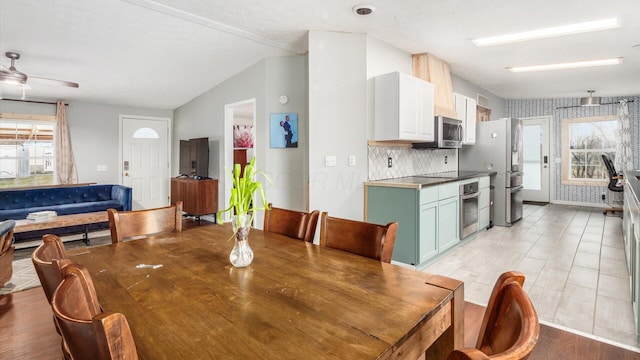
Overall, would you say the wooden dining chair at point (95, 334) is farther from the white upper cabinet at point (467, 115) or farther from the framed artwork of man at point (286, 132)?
the white upper cabinet at point (467, 115)

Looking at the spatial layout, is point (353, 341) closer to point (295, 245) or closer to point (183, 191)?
point (295, 245)

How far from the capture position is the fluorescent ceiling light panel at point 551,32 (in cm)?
338

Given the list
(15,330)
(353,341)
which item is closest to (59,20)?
(15,330)

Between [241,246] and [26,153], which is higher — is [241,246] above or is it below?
below

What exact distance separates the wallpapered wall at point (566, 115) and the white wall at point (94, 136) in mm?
8726

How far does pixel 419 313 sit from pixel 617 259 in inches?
162

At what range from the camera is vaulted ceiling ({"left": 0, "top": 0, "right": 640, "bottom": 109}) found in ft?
10.1

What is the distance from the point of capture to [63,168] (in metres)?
5.79

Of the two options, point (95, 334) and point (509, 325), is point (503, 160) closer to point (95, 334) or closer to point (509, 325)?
point (509, 325)

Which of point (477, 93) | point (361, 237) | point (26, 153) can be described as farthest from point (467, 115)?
point (26, 153)

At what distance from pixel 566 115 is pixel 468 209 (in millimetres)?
5092

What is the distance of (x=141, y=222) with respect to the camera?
1.90 meters

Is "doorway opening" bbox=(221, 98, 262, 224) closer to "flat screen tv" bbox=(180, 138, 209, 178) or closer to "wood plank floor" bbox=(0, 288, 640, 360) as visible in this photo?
"flat screen tv" bbox=(180, 138, 209, 178)

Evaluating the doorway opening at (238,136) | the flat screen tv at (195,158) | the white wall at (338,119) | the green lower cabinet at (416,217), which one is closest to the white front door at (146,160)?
the flat screen tv at (195,158)
